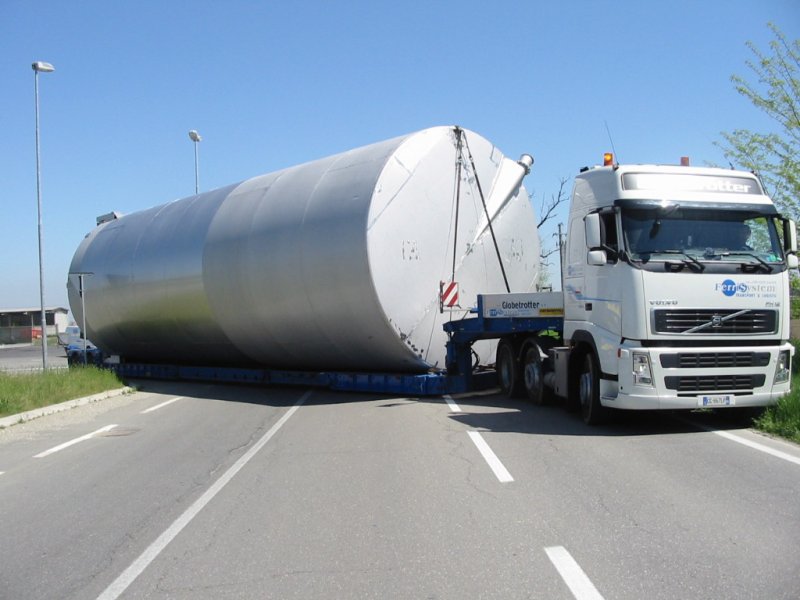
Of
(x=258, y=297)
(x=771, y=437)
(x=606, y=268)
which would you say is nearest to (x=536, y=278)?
(x=258, y=297)

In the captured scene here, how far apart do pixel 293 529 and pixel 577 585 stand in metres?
2.39

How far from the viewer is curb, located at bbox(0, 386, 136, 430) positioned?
13.4 m

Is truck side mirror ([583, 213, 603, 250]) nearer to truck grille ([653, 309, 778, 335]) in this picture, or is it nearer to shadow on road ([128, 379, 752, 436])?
truck grille ([653, 309, 778, 335])

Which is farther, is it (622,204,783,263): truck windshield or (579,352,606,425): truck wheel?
(579,352,606,425): truck wheel

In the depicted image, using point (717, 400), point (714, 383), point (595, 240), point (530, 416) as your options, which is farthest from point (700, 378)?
point (530, 416)

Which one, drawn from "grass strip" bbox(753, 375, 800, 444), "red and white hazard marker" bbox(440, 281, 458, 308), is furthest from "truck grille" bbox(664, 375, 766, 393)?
"red and white hazard marker" bbox(440, 281, 458, 308)

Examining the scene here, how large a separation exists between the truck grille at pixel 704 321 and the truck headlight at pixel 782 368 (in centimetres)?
67

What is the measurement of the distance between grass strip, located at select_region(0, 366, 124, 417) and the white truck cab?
440 inches

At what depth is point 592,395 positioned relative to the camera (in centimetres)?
1005

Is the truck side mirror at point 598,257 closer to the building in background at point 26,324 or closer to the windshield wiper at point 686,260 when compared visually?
the windshield wiper at point 686,260

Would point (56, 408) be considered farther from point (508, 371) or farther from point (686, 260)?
point (686, 260)

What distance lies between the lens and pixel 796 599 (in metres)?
4.13

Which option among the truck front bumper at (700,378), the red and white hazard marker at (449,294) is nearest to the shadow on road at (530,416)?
the truck front bumper at (700,378)

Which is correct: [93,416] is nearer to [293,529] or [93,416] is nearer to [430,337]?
[430,337]
